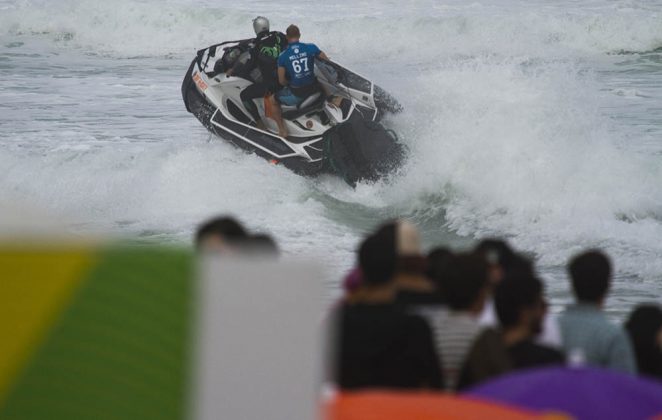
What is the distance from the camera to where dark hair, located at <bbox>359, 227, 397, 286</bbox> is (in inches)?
154

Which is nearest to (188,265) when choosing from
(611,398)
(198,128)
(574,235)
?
(611,398)

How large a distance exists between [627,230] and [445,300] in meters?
9.82

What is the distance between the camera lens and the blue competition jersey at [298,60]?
13820 mm

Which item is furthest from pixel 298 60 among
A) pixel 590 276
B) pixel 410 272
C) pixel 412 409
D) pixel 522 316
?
pixel 412 409

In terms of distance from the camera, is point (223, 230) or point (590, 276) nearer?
point (590, 276)

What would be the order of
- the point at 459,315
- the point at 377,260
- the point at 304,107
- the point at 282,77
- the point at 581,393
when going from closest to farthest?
1. the point at 581,393
2. the point at 377,260
3. the point at 459,315
4. the point at 282,77
5. the point at 304,107

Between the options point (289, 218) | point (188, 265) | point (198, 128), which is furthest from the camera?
point (198, 128)

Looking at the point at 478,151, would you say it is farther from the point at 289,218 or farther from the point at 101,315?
the point at 101,315

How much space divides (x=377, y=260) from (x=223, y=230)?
77cm

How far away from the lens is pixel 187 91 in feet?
51.0

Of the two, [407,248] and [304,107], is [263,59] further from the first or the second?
[407,248]

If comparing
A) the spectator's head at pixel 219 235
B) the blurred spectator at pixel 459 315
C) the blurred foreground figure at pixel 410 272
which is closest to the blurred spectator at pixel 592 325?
the blurred spectator at pixel 459 315

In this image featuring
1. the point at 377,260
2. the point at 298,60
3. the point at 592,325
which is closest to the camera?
the point at 377,260

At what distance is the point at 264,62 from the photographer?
46.5 ft
